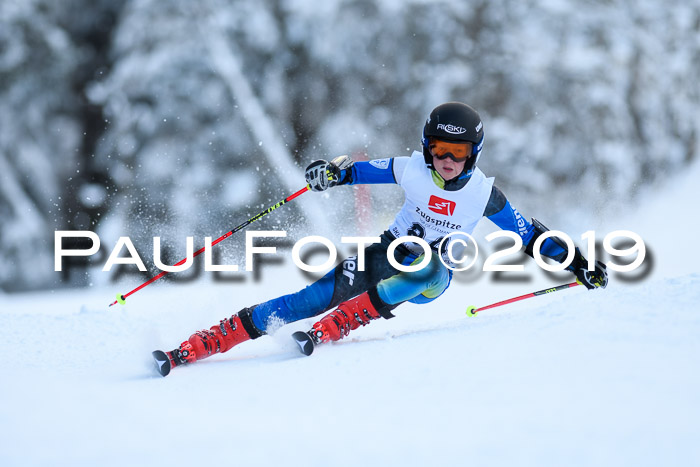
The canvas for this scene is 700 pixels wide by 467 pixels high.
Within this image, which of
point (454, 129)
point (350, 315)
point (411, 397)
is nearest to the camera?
point (411, 397)

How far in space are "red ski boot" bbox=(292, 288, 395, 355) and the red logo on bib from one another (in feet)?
1.96

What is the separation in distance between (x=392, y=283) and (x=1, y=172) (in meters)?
11.5

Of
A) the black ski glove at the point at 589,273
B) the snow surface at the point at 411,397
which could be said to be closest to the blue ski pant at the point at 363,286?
the snow surface at the point at 411,397

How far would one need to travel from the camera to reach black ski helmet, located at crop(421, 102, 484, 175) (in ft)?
10.6

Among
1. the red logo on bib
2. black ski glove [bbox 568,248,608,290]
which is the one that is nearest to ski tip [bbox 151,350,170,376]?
the red logo on bib

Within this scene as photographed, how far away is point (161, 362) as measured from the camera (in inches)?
123

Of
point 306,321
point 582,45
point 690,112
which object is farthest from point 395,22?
point 306,321

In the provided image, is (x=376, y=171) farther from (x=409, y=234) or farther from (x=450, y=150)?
(x=450, y=150)

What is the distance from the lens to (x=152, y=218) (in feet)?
39.1

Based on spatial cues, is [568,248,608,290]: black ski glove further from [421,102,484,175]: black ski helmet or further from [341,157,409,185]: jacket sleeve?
[341,157,409,185]: jacket sleeve

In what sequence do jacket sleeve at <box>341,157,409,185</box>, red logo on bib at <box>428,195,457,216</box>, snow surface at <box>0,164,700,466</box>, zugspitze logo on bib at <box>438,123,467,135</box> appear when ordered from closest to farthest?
snow surface at <box>0,164,700,466</box> < zugspitze logo on bib at <box>438,123,467,135</box> < red logo on bib at <box>428,195,457,216</box> < jacket sleeve at <box>341,157,409,185</box>

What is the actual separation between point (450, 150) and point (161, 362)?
72.5 inches

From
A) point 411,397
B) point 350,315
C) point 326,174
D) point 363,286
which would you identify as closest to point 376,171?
point 326,174

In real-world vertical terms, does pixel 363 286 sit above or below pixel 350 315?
above
